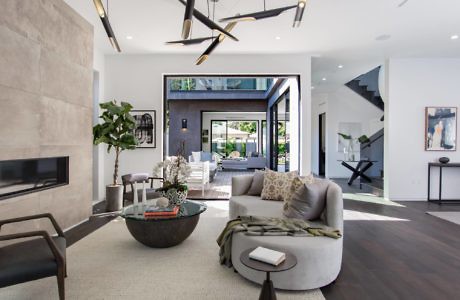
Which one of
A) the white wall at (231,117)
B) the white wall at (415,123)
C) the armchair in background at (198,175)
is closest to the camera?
the white wall at (415,123)

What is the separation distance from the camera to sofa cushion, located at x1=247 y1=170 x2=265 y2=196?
14.2 ft

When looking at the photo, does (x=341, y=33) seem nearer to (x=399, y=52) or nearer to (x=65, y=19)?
(x=399, y=52)

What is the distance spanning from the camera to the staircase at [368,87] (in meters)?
9.72

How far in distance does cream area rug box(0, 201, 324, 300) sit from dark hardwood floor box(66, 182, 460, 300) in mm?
461

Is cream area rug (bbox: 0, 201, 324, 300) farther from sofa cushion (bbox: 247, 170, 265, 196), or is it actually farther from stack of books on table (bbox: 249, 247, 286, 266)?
sofa cushion (bbox: 247, 170, 265, 196)

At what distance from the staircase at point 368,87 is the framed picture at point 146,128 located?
278 inches

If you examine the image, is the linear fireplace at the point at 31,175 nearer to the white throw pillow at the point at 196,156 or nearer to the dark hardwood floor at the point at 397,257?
the dark hardwood floor at the point at 397,257

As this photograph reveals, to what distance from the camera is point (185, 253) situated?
3.22m

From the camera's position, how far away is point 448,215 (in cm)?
Result: 516

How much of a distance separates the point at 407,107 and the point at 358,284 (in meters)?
5.48

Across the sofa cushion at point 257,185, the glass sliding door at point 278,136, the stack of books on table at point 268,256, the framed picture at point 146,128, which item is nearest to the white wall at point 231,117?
the glass sliding door at point 278,136

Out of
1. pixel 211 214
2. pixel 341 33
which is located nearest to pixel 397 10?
pixel 341 33

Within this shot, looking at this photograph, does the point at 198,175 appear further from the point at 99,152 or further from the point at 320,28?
the point at 320,28

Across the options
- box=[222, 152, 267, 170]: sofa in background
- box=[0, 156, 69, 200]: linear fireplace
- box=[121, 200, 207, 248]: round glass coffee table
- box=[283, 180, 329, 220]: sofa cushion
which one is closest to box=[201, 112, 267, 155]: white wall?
box=[222, 152, 267, 170]: sofa in background
